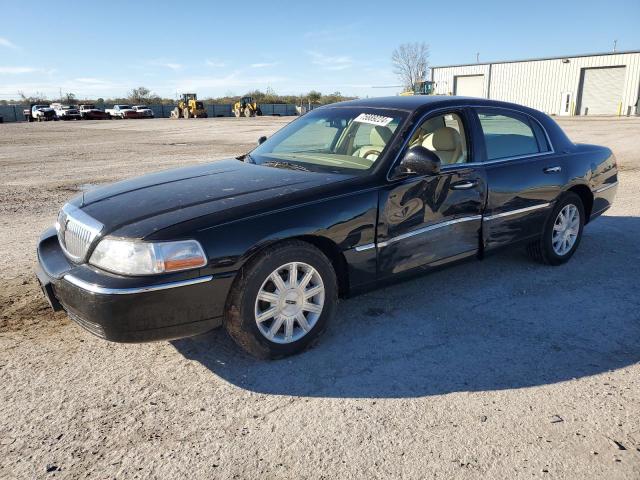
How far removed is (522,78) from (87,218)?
50882 millimetres

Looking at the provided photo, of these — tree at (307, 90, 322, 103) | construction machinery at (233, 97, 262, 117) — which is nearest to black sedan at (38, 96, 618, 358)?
construction machinery at (233, 97, 262, 117)

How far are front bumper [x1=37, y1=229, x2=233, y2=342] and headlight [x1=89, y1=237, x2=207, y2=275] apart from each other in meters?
0.04

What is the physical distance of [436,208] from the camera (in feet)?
12.8

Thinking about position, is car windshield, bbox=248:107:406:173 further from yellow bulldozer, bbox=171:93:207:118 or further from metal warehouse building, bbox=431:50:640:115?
yellow bulldozer, bbox=171:93:207:118

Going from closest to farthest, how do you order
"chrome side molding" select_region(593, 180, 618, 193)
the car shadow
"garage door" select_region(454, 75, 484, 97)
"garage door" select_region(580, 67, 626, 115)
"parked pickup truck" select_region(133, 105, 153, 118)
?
the car shadow
"chrome side molding" select_region(593, 180, 618, 193)
"garage door" select_region(580, 67, 626, 115)
"garage door" select_region(454, 75, 484, 97)
"parked pickup truck" select_region(133, 105, 153, 118)

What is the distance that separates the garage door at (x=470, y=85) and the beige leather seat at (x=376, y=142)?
50.1 metres

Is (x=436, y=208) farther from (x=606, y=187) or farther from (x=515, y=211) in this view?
(x=606, y=187)

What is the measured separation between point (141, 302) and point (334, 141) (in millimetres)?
2287

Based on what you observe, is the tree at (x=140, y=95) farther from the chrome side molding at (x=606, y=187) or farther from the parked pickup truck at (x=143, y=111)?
the chrome side molding at (x=606, y=187)

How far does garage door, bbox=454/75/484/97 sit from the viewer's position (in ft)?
167

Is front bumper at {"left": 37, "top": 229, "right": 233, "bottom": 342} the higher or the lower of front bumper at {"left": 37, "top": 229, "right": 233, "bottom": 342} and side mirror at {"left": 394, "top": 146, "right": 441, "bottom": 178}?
the lower

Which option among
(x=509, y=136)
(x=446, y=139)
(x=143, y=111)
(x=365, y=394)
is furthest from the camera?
(x=143, y=111)

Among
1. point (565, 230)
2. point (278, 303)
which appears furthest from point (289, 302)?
point (565, 230)

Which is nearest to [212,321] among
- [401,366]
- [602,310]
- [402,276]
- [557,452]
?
[401,366]
